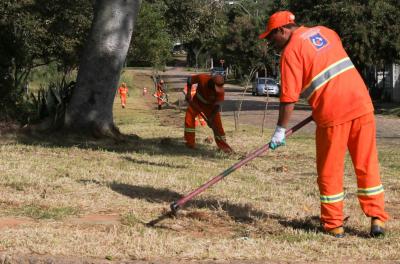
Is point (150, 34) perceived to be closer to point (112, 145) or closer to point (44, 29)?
point (44, 29)

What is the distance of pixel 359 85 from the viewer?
5.84m

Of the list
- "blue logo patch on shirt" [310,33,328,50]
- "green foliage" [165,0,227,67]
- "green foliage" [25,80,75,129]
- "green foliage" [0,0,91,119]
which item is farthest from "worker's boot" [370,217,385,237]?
"green foliage" [165,0,227,67]

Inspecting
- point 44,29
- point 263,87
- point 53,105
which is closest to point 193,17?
point 263,87

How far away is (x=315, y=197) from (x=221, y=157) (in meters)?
3.78

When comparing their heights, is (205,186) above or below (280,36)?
below

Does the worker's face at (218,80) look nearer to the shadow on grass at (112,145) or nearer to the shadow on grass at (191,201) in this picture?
the shadow on grass at (112,145)

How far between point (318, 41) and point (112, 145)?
6.52m

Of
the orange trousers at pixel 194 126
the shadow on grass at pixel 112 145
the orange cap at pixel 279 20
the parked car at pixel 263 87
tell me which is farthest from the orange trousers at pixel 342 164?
the parked car at pixel 263 87

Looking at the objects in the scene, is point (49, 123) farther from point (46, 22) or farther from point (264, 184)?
point (46, 22)

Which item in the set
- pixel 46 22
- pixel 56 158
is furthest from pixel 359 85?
pixel 46 22

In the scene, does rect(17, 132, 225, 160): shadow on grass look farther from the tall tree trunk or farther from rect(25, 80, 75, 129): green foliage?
rect(25, 80, 75, 129): green foliage

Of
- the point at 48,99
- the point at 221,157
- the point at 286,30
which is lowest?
the point at 221,157

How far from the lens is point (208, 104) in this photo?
12297mm

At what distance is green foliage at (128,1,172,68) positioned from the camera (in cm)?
3947
